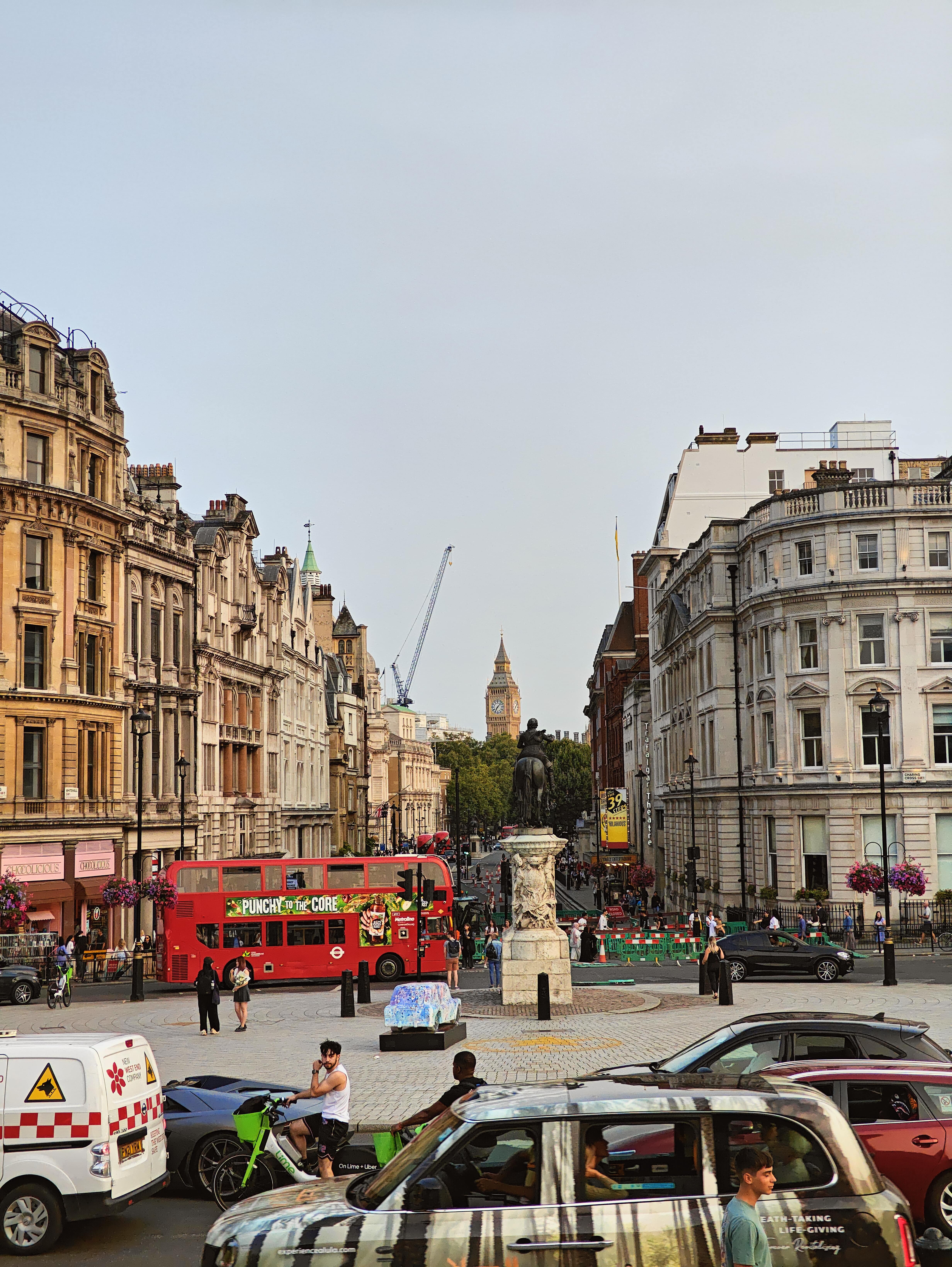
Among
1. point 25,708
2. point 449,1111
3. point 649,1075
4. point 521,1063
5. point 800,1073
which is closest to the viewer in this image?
point 449,1111

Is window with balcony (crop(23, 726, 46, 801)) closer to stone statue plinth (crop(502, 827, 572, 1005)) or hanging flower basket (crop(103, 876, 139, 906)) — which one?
hanging flower basket (crop(103, 876, 139, 906))

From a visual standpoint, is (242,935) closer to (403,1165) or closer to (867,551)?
(867,551)

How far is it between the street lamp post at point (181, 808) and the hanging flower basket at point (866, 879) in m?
24.6

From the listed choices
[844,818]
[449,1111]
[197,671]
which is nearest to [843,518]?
[844,818]

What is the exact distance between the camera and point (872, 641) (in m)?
52.8

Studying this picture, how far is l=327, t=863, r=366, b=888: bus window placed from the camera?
132 feet

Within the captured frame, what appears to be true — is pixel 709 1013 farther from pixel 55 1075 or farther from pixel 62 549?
pixel 62 549

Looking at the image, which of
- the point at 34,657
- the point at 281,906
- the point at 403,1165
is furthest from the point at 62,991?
the point at 403,1165

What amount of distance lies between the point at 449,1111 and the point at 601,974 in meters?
34.6

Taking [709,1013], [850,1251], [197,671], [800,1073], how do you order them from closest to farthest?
[850,1251]
[800,1073]
[709,1013]
[197,671]

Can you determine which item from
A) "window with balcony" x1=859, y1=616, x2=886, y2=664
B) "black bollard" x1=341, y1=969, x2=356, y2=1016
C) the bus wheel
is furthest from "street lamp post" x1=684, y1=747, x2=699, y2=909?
"black bollard" x1=341, y1=969, x2=356, y2=1016

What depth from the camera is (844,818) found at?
172 feet

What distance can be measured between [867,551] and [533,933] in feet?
91.5

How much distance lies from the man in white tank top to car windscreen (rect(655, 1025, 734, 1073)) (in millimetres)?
3162
